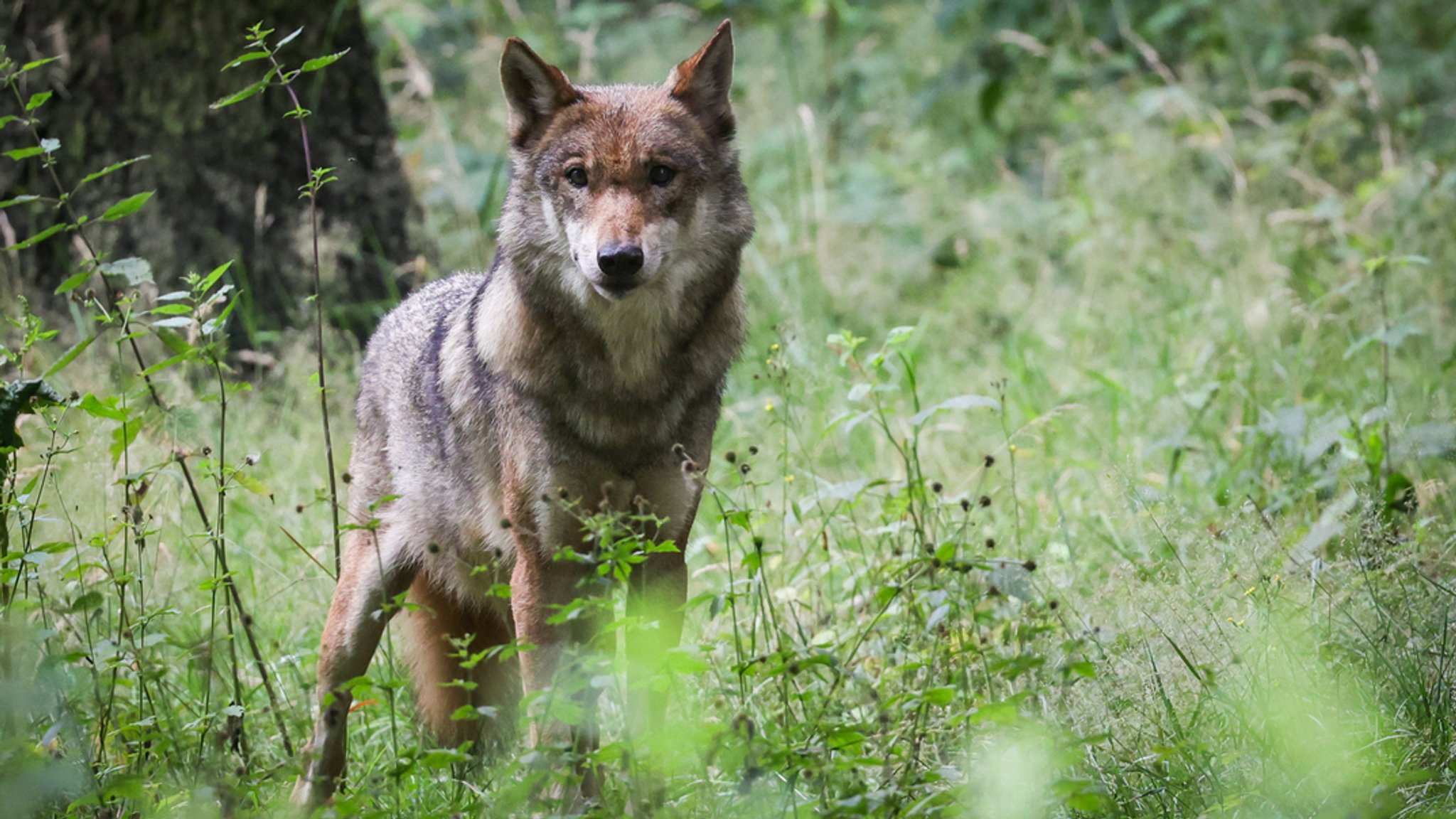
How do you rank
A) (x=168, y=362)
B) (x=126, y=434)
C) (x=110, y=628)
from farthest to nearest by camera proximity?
(x=110, y=628)
(x=126, y=434)
(x=168, y=362)

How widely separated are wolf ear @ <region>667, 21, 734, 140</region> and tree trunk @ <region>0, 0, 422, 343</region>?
2826 millimetres

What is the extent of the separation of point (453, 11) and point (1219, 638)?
8650mm

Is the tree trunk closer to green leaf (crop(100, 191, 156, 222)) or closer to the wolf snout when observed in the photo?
green leaf (crop(100, 191, 156, 222))

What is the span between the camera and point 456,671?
3.75 meters

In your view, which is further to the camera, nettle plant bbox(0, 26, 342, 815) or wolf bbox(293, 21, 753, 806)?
wolf bbox(293, 21, 753, 806)

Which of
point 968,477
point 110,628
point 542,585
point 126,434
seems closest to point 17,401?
point 126,434

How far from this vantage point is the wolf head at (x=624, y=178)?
3164mm

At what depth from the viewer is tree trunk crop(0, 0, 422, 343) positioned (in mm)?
5770

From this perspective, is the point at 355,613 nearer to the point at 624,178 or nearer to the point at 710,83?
the point at 624,178

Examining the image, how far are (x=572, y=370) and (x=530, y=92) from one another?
31.5 inches

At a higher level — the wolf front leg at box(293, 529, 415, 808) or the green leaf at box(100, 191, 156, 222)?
the green leaf at box(100, 191, 156, 222)

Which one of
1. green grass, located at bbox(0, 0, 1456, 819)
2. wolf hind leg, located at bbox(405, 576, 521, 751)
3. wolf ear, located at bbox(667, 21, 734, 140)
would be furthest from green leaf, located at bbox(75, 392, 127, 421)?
wolf ear, located at bbox(667, 21, 734, 140)

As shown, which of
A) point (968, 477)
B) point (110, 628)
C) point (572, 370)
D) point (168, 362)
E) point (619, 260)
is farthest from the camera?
point (968, 477)

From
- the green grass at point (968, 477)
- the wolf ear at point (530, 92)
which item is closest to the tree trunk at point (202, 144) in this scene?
the green grass at point (968, 477)
